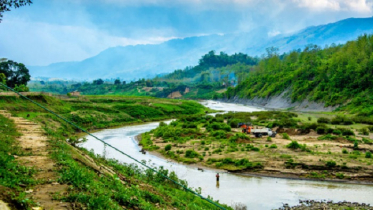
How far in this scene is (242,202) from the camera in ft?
82.4

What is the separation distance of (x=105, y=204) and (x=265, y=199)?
17883 millimetres

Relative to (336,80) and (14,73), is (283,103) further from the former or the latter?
(14,73)

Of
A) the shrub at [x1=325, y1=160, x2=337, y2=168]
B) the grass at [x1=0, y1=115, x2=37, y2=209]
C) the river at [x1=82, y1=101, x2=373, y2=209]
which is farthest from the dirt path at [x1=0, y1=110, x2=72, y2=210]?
the shrub at [x1=325, y1=160, x2=337, y2=168]

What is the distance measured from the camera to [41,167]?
13898mm

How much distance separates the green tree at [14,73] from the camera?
10214cm

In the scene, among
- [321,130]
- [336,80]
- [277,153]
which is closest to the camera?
[277,153]

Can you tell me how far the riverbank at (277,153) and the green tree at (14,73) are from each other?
68.6 meters

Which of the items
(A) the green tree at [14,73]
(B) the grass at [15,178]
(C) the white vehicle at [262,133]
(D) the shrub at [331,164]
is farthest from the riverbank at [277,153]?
(A) the green tree at [14,73]

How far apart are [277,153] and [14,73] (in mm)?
92004

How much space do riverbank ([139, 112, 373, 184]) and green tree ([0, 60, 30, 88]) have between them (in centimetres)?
6861

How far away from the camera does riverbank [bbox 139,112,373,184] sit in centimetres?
3275

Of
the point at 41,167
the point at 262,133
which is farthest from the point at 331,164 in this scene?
the point at 41,167

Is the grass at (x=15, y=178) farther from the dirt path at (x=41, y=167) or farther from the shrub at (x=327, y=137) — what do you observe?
the shrub at (x=327, y=137)

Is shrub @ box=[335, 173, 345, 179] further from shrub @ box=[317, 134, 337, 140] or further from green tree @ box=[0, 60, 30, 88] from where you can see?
green tree @ box=[0, 60, 30, 88]
